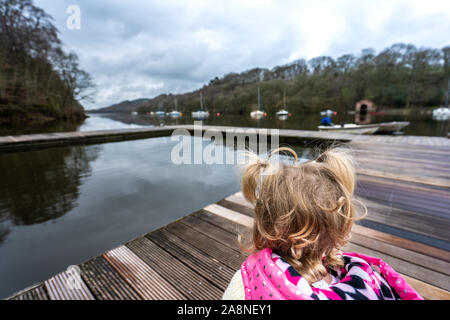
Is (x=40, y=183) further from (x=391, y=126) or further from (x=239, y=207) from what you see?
(x=391, y=126)

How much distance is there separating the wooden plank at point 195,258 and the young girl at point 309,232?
101cm

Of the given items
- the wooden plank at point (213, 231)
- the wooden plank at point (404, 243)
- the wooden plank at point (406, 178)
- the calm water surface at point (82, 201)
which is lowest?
the calm water surface at point (82, 201)

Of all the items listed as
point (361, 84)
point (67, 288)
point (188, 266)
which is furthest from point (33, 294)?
point (361, 84)

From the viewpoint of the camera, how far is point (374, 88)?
46.5 metres

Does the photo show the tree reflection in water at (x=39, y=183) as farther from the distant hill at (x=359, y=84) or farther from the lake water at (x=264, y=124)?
the distant hill at (x=359, y=84)

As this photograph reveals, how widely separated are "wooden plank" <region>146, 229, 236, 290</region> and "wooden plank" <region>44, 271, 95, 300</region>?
2.27 ft

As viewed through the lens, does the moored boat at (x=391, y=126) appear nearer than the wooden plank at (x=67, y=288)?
No

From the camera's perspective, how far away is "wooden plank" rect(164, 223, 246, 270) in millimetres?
1911

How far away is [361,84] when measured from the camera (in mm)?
48531

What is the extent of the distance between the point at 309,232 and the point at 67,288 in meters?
1.92

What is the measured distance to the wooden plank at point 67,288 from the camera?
5.21 ft

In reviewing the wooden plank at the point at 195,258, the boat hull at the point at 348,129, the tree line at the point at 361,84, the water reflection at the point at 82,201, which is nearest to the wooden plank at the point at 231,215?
the wooden plank at the point at 195,258
